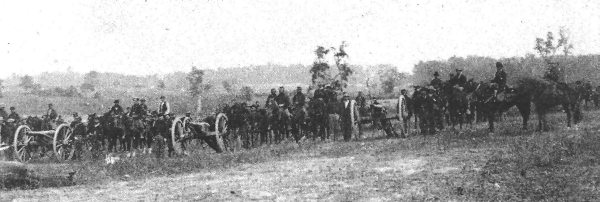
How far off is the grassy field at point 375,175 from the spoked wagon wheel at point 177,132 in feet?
4.07

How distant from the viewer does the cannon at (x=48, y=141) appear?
1590 centimetres

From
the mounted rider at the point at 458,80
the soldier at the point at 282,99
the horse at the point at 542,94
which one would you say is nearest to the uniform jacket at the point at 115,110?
the soldier at the point at 282,99

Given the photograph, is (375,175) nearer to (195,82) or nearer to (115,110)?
(115,110)

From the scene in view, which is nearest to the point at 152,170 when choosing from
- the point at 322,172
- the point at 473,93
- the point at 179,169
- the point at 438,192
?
the point at 179,169

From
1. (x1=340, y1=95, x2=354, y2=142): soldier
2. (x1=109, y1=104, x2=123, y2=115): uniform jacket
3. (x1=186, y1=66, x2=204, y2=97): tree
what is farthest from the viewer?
(x1=186, y1=66, x2=204, y2=97): tree

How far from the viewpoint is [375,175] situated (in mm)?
9055

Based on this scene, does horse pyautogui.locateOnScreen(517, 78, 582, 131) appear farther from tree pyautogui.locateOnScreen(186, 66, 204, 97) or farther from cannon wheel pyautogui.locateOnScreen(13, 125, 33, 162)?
tree pyautogui.locateOnScreen(186, 66, 204, 97)

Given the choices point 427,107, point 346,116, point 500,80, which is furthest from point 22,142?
point 500,80

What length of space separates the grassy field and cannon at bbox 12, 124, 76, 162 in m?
4.45

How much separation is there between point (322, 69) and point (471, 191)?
110 ft

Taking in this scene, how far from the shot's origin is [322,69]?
40.8 meters

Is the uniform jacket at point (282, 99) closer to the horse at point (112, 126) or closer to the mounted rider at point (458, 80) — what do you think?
the horse at point (112, 126)

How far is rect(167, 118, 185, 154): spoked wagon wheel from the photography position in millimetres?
13680

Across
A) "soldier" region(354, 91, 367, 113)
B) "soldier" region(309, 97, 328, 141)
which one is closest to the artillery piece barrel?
"soldier" region(309, 97, 328, 141)
